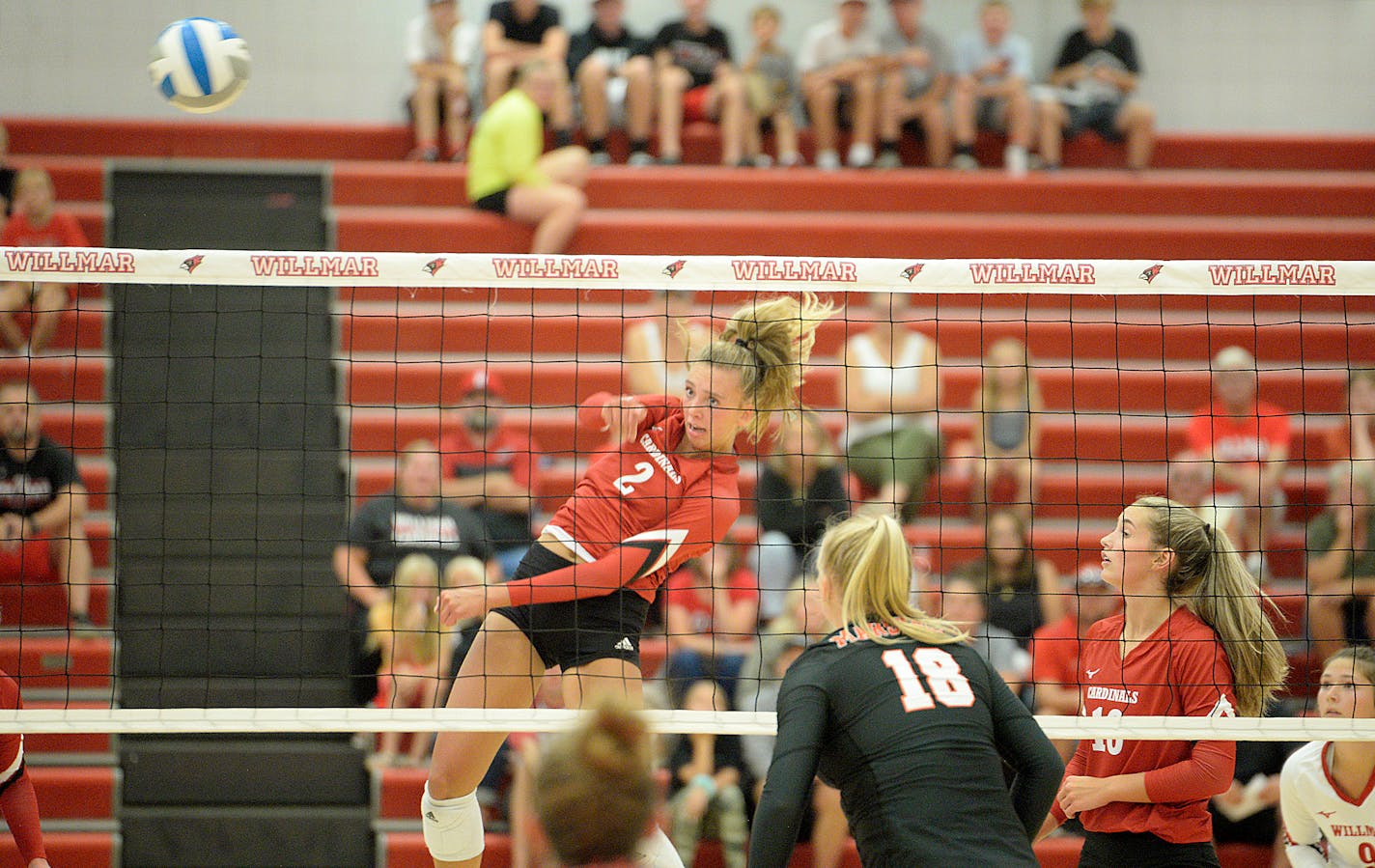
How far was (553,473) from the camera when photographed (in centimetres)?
861

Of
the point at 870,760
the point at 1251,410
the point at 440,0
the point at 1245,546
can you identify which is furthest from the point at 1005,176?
the point at 870,760

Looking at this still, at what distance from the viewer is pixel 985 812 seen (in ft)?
11.0

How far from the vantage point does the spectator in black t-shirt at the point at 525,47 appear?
396 inches

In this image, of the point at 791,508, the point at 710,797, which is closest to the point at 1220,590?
the point at 710,797

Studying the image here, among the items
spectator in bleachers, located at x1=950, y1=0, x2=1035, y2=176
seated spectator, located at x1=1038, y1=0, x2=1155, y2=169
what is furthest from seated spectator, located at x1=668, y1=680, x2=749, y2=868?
seated spectator, located at x1=1038, y1=0, x2=1155, y2=169

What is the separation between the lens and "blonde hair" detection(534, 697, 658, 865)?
2.39 meters

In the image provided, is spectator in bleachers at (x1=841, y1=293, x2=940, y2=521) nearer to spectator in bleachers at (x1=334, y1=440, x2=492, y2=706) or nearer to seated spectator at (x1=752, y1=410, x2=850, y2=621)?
seated spectator at (x1=752, y1=410, x2=850, y2=621)

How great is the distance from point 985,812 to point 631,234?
6747 millimetres

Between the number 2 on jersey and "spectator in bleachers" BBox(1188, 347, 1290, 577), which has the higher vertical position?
"spectator in bleachers" BBox(1188, 347, 1290, 577)

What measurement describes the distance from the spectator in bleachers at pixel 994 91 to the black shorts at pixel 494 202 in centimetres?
344

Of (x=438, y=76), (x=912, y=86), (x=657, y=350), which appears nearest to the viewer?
(x=657, y=350)

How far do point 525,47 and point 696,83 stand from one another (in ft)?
4.30

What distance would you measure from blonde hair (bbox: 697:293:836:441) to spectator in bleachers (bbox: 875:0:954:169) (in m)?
6.03

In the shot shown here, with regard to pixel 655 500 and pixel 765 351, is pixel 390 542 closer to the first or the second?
pixel 655 500
